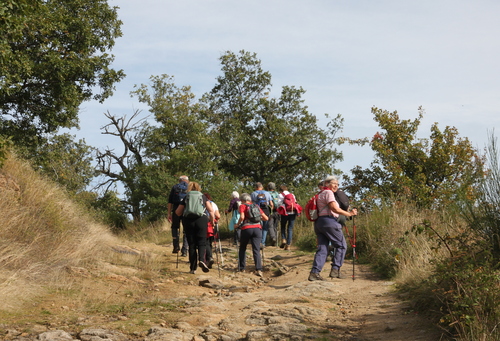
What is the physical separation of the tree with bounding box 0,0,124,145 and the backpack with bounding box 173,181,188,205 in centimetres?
599

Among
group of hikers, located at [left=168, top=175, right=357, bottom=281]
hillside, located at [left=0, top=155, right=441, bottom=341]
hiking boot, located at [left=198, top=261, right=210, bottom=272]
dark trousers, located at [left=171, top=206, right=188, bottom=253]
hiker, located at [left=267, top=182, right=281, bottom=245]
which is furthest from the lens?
hiker, located at [left=267, top=182, right=281, bottom=245]

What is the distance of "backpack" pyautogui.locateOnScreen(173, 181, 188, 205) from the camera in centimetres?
1318

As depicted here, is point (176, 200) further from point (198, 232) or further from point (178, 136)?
point (178, 136)

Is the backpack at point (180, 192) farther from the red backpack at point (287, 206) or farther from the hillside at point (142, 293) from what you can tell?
the red backpack at point (287, 206)

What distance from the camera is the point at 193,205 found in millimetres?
11500

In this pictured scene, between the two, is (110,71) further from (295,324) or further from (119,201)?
(295,324)

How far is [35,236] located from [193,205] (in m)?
3.00

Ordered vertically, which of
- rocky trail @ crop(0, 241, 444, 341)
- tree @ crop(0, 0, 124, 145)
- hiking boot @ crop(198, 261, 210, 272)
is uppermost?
tree @ crop(0, 0, 124, 145)

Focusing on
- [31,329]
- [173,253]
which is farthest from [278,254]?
[31,329]

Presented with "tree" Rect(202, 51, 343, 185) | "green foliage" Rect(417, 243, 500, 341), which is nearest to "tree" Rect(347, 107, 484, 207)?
"tree" Rect(202, 51, 343, 185)

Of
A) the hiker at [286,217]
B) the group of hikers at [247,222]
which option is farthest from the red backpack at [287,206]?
the group of hikers at [247,222]

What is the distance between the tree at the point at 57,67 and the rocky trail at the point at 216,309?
7938 mm

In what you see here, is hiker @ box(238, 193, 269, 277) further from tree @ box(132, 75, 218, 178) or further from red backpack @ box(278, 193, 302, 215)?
tree @ box(132, 75, 218, 178)

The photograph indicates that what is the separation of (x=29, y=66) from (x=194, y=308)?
10781 mm
